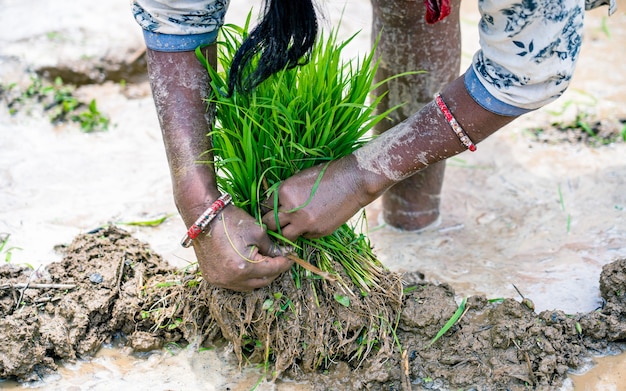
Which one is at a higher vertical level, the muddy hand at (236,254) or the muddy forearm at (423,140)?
the muddy forearm at (423,140)

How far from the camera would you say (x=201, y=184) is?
2.13 m

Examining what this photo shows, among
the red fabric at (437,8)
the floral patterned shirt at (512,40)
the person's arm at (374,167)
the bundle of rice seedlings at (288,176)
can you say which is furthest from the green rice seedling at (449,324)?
the red fabric at (437,8)

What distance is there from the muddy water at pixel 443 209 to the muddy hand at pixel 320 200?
53 cm

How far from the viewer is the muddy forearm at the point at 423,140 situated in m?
2.01

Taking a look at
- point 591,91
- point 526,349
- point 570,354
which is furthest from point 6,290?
point 591,91

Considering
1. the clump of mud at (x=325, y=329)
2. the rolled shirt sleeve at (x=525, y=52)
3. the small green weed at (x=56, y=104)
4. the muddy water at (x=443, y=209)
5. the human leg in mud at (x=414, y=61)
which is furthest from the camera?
the small green weed at (x=56, y=104)

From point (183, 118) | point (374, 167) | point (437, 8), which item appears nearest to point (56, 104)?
point (183, 118)

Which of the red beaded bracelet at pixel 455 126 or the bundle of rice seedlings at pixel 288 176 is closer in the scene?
the red beaded bracelet at pixel 455 126

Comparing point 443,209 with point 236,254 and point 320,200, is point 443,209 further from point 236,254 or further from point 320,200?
point 236,254

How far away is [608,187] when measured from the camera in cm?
319

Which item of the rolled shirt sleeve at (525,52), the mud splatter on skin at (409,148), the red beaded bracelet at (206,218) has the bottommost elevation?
the red beaded bracelet at (206,218)

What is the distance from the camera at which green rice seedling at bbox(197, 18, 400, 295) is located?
7.15 ft

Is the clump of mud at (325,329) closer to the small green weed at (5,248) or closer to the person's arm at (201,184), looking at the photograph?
the person's arm at (201,184)

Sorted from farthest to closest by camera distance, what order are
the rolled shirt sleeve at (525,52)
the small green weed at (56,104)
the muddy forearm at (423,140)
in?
the small green weed at (56,104) < the muddy forearm at (423,140) < the rolled shirt sleeve at (525,52)
